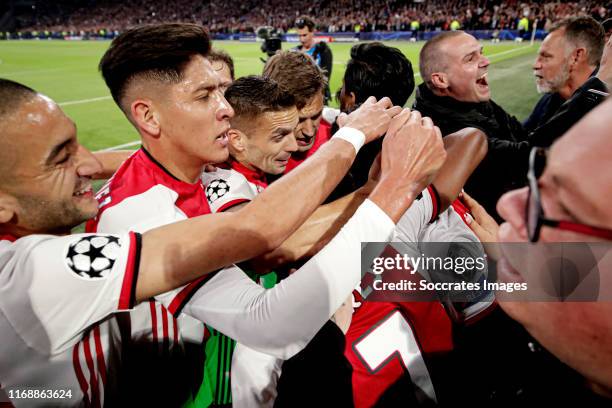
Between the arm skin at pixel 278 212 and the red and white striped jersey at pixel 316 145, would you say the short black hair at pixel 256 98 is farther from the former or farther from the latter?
the arm skin at pixel 278 212

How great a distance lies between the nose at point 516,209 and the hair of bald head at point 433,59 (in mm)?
2003

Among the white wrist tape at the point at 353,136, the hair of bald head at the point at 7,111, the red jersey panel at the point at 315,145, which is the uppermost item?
the hair of bald head at the point at 7,111

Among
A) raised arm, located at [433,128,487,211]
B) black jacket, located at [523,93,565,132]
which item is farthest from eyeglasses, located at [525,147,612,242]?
black jacket, located at [523,93,565,132]

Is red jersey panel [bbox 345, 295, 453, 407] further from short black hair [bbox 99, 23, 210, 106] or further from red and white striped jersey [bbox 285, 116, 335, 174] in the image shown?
red and white striped jersey [bbox 285, 116, 335, 174]

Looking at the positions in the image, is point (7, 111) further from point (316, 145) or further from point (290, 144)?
point (316, 145)

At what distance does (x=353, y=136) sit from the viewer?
5.15 feet

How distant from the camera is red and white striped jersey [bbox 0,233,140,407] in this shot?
109 centimetres

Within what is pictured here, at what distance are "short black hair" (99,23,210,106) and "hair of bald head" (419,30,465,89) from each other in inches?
68.6

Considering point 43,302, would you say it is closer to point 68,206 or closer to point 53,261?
point 53,261

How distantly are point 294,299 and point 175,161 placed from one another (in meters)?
1.06

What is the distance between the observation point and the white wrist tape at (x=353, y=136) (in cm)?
156

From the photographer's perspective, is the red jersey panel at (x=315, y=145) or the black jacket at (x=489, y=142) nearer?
the black jacket at (x=489, y=142)

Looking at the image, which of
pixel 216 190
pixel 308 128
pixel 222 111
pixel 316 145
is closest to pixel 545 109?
pixel 316 145

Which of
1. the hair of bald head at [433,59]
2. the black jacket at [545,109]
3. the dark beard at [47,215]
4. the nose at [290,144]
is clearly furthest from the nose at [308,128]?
the black jacket at [545,109]
